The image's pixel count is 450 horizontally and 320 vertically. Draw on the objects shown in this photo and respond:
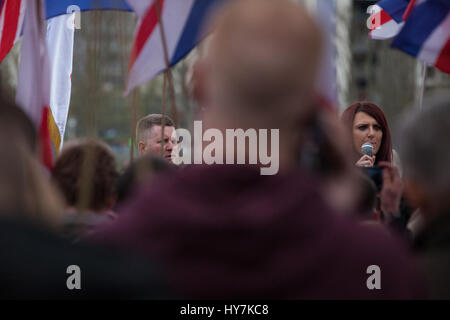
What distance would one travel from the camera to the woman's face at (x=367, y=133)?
462cm

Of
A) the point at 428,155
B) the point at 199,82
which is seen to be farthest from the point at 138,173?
the point at 428,155

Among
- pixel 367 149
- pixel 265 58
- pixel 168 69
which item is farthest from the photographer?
pixel 367 149

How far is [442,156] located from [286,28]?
62cm

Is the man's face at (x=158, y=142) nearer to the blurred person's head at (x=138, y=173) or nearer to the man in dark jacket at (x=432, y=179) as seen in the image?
the blurred person's head at (x=138, y=173)

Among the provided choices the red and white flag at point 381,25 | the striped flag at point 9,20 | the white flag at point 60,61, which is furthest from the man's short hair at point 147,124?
the red and white flag at point 381,25

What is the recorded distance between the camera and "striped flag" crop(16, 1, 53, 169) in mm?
3551

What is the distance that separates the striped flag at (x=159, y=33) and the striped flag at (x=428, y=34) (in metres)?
1.07

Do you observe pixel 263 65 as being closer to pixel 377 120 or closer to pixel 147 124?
pixel 377 120

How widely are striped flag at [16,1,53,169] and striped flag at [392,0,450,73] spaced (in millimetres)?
1779

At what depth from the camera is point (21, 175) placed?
68.8 inches

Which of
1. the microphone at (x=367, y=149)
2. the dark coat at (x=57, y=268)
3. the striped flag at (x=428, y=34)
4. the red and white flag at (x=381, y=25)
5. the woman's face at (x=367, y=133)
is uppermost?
the red and white flag at (x=381, y=25)

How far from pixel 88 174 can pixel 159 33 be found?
3.58 feet

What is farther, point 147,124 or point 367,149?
point 147,124

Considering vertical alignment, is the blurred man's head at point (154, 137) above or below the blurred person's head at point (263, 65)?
above
